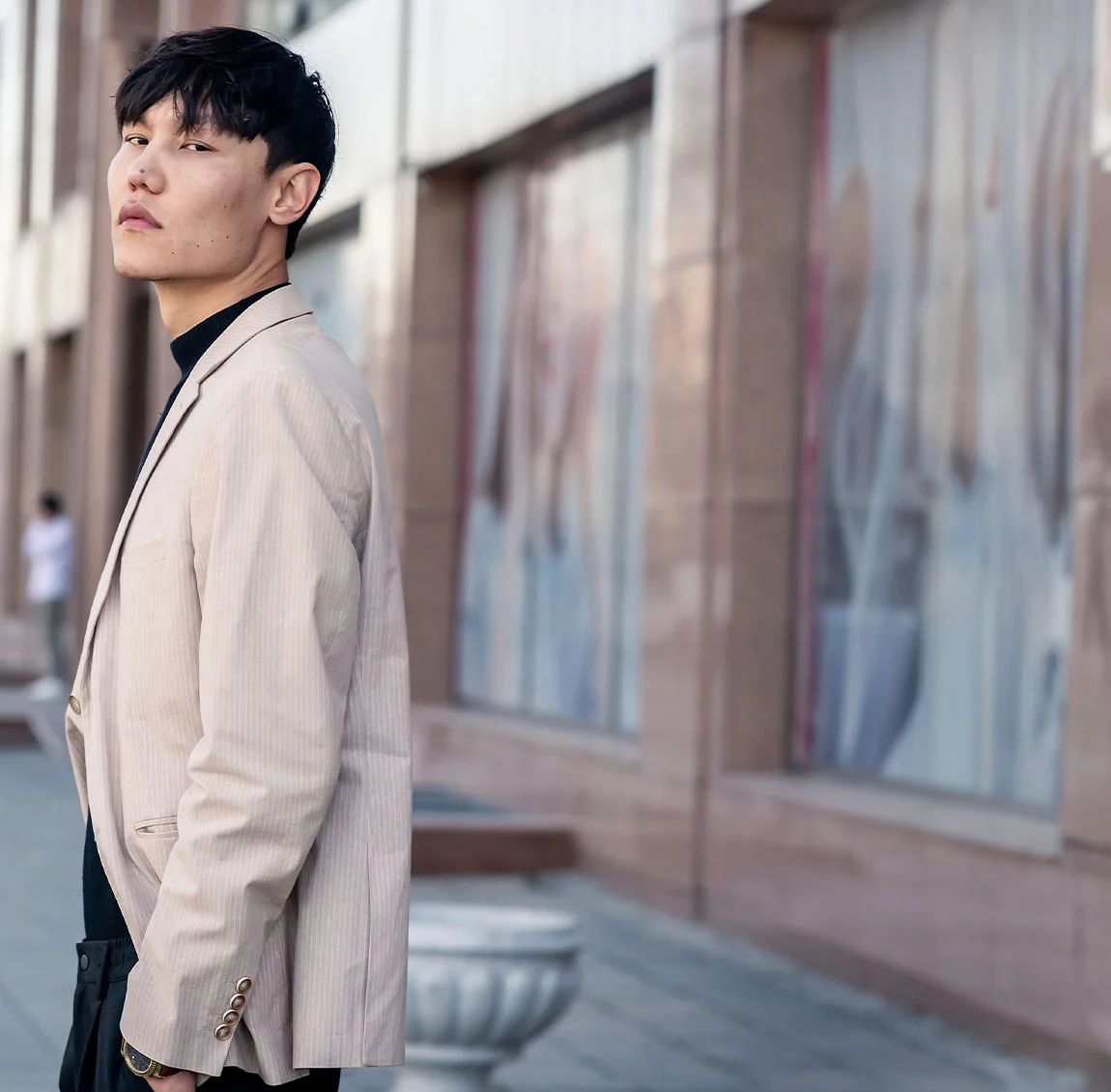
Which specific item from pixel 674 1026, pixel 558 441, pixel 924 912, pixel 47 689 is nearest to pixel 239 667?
pixel 674 1026

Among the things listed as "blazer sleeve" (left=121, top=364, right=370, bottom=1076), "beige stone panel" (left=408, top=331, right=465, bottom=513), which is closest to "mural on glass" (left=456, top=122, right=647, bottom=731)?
"beige stone panel" (left=408, top=331, right=465, bottom=513)

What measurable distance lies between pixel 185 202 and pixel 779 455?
6.57 metres

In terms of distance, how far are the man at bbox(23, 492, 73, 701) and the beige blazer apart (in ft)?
57.3

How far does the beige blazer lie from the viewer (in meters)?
1.91

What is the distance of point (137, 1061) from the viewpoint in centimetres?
195

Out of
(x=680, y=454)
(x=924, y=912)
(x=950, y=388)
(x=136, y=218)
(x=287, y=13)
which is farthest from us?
(x=287, y=13)

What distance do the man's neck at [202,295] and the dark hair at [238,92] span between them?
94 millimetres

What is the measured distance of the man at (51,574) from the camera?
19.1 meters

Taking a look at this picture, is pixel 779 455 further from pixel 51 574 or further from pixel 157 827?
pixel 51 574

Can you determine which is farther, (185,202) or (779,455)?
(779,455)

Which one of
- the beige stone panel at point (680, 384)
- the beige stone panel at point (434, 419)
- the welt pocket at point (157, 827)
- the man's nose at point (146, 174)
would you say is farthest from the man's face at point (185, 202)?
the beige stone panel at point (434, 419)

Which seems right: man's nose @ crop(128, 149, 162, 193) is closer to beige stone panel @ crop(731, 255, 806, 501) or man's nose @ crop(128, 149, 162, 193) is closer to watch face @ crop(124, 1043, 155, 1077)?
watch face @ crop(124, 1043, 155, 1077)

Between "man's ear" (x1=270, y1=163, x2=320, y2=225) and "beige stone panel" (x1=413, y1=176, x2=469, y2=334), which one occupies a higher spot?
"beige stone panel" (x1=413, y1=176, x2=469, y2=334)

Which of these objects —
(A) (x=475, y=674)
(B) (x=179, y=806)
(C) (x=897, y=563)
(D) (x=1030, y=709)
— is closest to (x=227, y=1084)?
(B) (x=179, y=806)
